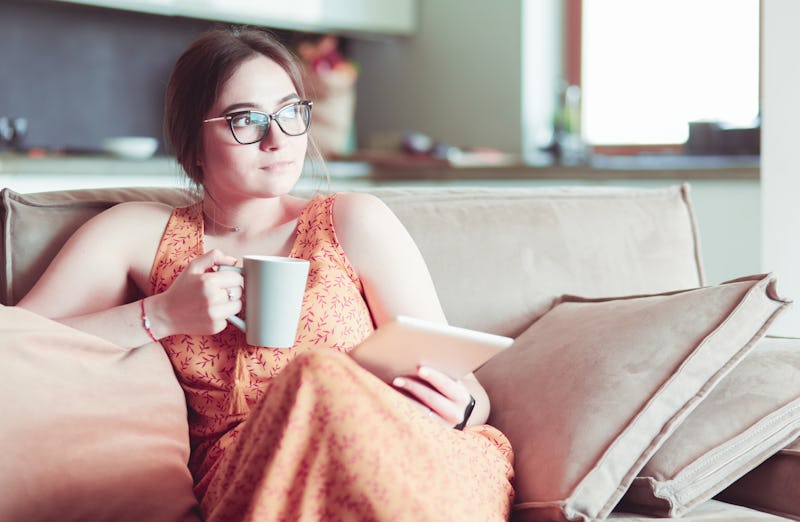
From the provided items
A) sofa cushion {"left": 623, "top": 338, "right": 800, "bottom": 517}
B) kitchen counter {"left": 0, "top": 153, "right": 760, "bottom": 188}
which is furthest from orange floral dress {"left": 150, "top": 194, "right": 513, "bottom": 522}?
kitchen counter {"left": 0, "top": 153, "right": 760, "bottom": 188}

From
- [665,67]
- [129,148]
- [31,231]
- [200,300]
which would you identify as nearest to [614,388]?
[200,300]

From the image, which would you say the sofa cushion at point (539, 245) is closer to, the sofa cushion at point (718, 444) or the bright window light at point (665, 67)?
the sofa cushion at point (718, 444)

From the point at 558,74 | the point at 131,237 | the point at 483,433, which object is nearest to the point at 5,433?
the point at 131,237

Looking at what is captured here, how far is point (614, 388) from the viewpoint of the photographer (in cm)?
141

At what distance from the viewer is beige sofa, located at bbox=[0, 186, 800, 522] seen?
1305mm

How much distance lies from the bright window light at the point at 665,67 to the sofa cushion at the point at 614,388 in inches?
91.0

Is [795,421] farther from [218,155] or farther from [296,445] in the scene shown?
[218,155]

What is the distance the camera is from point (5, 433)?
1271mm

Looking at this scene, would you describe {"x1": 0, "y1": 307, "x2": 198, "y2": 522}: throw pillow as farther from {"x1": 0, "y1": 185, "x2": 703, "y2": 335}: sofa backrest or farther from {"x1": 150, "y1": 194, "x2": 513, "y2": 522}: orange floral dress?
{"x1": 0, "y1": 185, "x2": 703, "y2": 335}: sofa backrest

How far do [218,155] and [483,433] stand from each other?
0.62 m

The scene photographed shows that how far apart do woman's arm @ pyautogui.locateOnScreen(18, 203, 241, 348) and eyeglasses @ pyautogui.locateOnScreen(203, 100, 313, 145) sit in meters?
0.23

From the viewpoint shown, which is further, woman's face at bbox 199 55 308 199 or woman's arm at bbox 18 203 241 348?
woman's face at bbox 199 55 308 199

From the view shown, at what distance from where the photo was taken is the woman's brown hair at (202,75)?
1.59m

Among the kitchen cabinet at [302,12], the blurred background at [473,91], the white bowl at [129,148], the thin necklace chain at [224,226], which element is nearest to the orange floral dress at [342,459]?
the thin necklace chain at [224,226]
